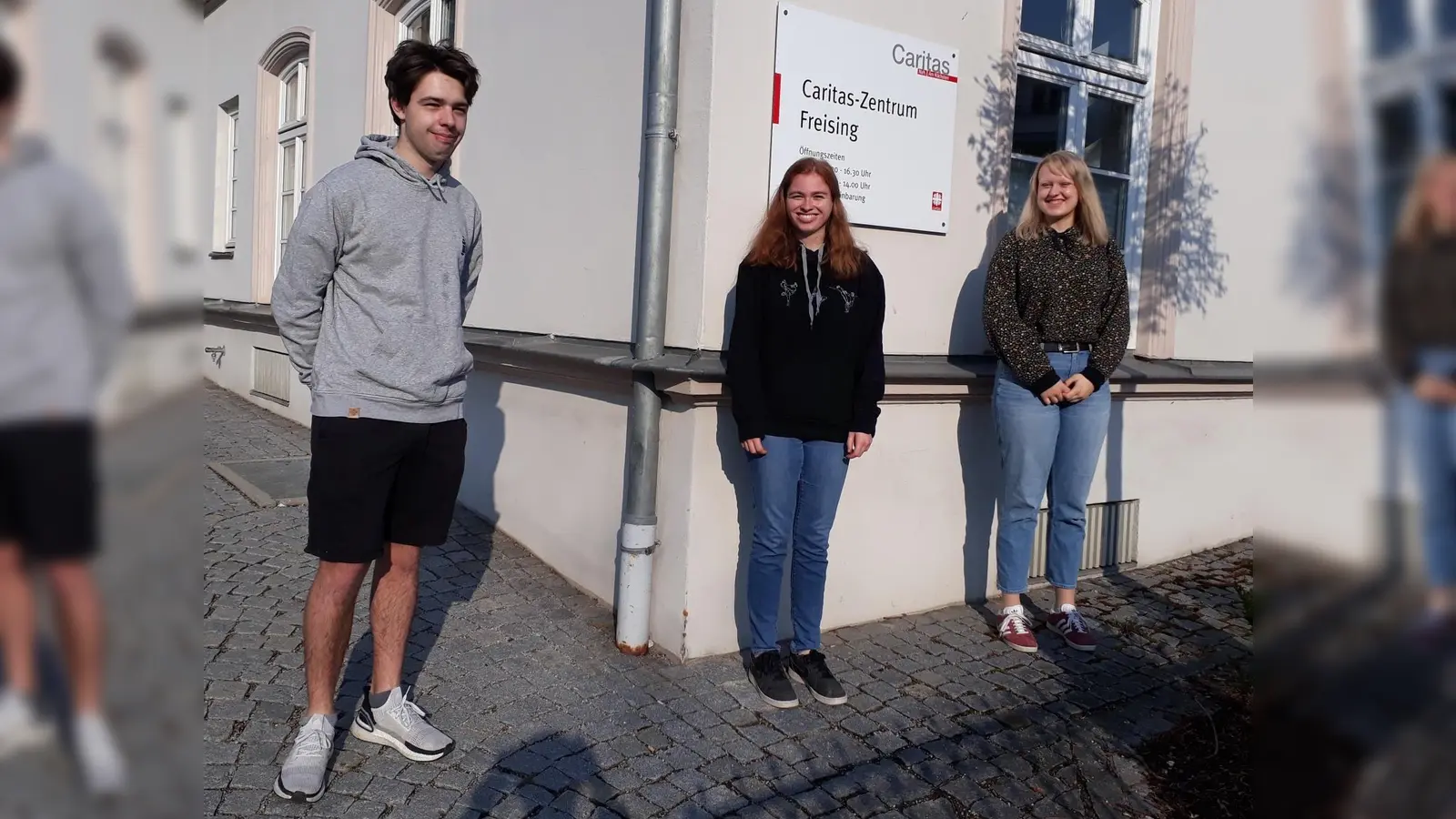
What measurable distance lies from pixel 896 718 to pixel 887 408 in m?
1.40

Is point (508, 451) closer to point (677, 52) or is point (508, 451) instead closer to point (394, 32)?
point (677, 52)

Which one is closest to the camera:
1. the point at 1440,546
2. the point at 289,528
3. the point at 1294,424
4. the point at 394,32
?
the point at 1440,546

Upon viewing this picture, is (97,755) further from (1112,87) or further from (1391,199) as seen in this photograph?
(1112,87)

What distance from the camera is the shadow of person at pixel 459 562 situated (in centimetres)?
368

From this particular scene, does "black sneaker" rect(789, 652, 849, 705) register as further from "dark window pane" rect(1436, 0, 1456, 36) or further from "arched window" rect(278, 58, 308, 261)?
"arched window" rect(278, 58, 308, 261)

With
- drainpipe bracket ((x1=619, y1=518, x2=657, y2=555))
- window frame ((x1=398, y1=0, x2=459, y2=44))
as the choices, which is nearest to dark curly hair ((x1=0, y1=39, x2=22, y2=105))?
drainpipe bracket ((x1=619, y1=518, x2=657, y2=555))

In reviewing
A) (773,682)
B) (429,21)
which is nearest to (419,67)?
(773,682)

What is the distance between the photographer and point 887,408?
14.4 ft

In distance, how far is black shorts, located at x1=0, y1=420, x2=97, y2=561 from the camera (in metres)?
0.40

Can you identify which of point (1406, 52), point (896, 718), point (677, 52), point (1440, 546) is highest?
point (677, 52)

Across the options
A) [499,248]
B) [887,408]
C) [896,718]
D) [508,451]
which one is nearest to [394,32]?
[499,248]

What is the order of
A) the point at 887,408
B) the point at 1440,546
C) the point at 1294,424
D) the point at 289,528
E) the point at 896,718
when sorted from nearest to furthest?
1. the point at 1440,546
2. the point at 1294,424
3. the point at 896,718
4. the point at 887,408
5. the point at 289,528

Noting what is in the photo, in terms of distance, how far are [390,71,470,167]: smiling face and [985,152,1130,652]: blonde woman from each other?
7.66 ft

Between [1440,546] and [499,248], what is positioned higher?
[499,248]
